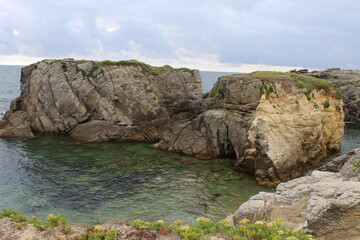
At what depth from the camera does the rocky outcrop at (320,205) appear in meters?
13.5

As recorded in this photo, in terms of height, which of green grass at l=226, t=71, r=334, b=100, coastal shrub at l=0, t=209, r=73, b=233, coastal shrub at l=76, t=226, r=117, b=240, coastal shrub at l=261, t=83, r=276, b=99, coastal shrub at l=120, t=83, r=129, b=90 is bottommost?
coastal shrub at l=0, t=209, r=73, b=233

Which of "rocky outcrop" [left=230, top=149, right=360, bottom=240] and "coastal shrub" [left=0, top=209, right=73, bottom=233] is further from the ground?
"rocky outcrop" [left=230, top=149, right=360, bottom=240]

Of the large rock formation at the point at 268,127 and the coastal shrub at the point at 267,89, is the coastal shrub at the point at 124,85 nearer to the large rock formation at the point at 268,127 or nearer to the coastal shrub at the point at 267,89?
the large rock formation at the point at 268,127

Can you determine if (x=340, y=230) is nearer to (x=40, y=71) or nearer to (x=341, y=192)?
(x=341, y=192)

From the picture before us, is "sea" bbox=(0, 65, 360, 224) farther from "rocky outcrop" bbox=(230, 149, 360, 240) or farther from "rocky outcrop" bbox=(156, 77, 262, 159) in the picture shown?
"rocky outcrop" bbox=(230, 149, 360, 240)

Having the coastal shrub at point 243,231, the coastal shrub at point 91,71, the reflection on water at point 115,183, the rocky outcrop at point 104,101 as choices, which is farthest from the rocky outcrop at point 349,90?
the coastal shrub at point 243,231

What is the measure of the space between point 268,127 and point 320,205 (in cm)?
1893

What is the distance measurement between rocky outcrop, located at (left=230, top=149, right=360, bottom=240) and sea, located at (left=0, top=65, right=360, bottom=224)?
6745mm

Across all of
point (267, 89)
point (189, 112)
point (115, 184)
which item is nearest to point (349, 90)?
point (189, 112)

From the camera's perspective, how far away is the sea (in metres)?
24.7

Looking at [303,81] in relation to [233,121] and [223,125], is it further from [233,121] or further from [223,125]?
[223,125]

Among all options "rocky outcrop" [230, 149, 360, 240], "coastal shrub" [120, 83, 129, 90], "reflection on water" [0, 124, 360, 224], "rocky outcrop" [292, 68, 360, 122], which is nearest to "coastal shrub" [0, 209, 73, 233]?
"reflection on water" [0, 124, 360, 224]

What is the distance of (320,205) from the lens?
1430 centimetres

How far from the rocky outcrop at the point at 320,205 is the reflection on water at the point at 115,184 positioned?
275 inches
